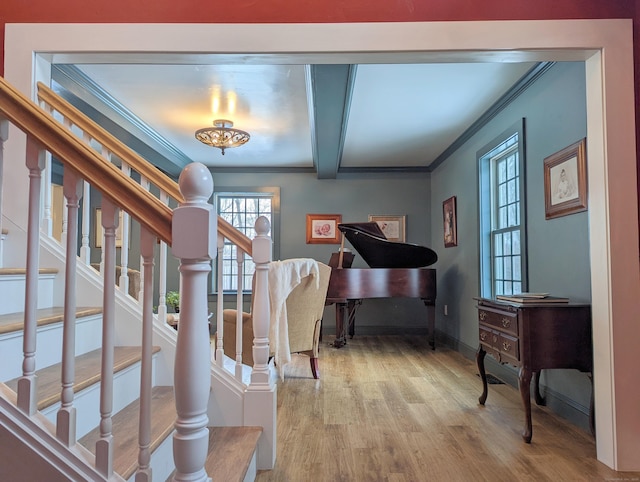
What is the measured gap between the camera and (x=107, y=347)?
1.03m

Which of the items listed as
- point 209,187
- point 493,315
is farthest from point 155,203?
point 493,315

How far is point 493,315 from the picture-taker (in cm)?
275

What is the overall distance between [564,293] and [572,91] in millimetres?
1287

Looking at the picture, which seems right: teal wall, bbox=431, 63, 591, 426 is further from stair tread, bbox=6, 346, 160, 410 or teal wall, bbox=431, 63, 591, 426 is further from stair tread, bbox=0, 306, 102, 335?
stair tread, bbox=0, 306, 102, 335

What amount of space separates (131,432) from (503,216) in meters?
3.59

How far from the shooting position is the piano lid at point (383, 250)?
4.86 metres

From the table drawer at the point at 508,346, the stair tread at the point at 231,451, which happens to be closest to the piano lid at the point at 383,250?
→ the table drawer at the point at 508,346

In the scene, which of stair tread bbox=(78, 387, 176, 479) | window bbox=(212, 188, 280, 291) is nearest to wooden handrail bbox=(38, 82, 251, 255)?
stair tread bbox=(78, 387, 176, 479)

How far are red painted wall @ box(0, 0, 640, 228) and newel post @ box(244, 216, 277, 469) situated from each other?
1087 mm

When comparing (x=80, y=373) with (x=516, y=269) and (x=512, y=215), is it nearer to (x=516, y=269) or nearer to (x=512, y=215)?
(x=516, y=269)

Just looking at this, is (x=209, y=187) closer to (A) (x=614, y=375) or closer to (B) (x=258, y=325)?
(B) (x=258, y=325)

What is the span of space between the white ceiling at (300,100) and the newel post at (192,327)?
224 centimetres

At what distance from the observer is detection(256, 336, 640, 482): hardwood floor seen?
1986 mm

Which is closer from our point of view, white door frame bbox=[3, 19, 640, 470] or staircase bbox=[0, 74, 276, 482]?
staircase bbox=[0, 74, 276, 482]
